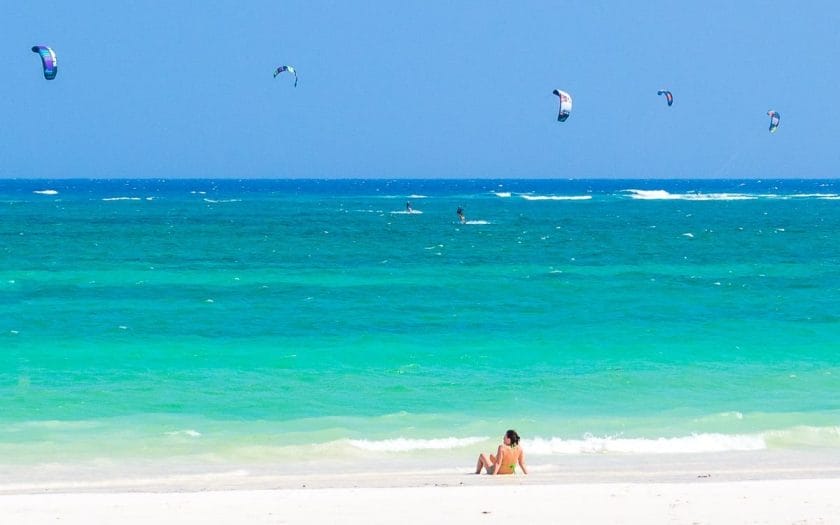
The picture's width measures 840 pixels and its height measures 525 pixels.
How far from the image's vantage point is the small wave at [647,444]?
1407cm

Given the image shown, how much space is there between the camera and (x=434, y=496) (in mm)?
10695

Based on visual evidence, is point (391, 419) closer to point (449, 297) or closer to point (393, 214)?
point (449, 297)

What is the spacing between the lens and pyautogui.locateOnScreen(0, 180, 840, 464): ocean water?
48.2 feet

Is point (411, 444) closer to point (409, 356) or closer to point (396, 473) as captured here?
point (396, 473)

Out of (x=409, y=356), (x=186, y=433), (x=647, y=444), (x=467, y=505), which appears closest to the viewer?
(x=467, y=505)

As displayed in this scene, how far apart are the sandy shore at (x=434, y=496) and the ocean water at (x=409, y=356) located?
1342mm

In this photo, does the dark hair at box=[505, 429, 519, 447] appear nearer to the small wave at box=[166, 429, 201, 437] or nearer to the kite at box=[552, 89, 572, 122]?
the small wave at box=[166, 429, 201, 437]

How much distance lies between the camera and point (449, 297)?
1147 inches

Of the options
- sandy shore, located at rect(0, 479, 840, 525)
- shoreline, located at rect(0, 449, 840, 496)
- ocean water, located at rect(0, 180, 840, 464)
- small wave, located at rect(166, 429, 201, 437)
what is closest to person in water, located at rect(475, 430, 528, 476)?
shoreline, located at rect(0, 449, 840, 496)

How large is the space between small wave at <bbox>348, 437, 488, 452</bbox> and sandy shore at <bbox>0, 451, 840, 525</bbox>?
4.06ft

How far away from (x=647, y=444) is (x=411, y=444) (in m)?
2.98

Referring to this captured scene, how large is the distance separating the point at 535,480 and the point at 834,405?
6773mm

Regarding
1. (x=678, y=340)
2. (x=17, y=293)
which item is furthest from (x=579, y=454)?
(x=17, y=293)

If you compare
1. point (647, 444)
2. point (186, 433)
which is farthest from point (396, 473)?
point (647, 444)
